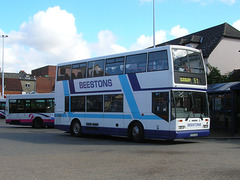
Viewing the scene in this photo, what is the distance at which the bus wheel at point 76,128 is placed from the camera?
1814 centimetres

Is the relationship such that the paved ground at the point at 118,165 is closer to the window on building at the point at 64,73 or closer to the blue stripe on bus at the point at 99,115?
the blue stripe on bus at the point at 99,115

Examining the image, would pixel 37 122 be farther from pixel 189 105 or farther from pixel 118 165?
pixel 118 165

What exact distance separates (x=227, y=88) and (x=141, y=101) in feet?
22.8

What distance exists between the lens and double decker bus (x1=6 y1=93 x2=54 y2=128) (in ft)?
85.0

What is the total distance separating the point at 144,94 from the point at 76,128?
5591 mm

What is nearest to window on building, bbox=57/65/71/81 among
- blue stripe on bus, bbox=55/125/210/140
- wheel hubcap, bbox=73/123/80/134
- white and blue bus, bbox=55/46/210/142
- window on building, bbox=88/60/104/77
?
white and blue bus, bbox=55/46/210/142

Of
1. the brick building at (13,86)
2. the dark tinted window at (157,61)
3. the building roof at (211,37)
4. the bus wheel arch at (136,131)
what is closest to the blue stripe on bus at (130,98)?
the bus wheel arch at (136,131)

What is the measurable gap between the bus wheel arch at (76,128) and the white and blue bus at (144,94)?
0.18 feet

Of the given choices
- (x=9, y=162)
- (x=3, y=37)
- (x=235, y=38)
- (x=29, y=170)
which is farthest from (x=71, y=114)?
(x=3, y=37)

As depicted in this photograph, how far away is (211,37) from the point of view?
41250 millimetres

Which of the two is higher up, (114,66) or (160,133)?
(114,66)

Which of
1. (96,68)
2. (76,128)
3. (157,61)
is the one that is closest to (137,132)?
(157,61)

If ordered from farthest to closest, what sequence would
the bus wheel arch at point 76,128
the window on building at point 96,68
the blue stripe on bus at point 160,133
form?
the bus wheel arch at point 76,128 → the window on building at point 96,68 → the blue stripe on bus at point 160,133

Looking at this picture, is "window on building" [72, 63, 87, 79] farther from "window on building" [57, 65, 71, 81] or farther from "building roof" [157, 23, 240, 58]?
"building roof" [157, 23, 240, 58]
